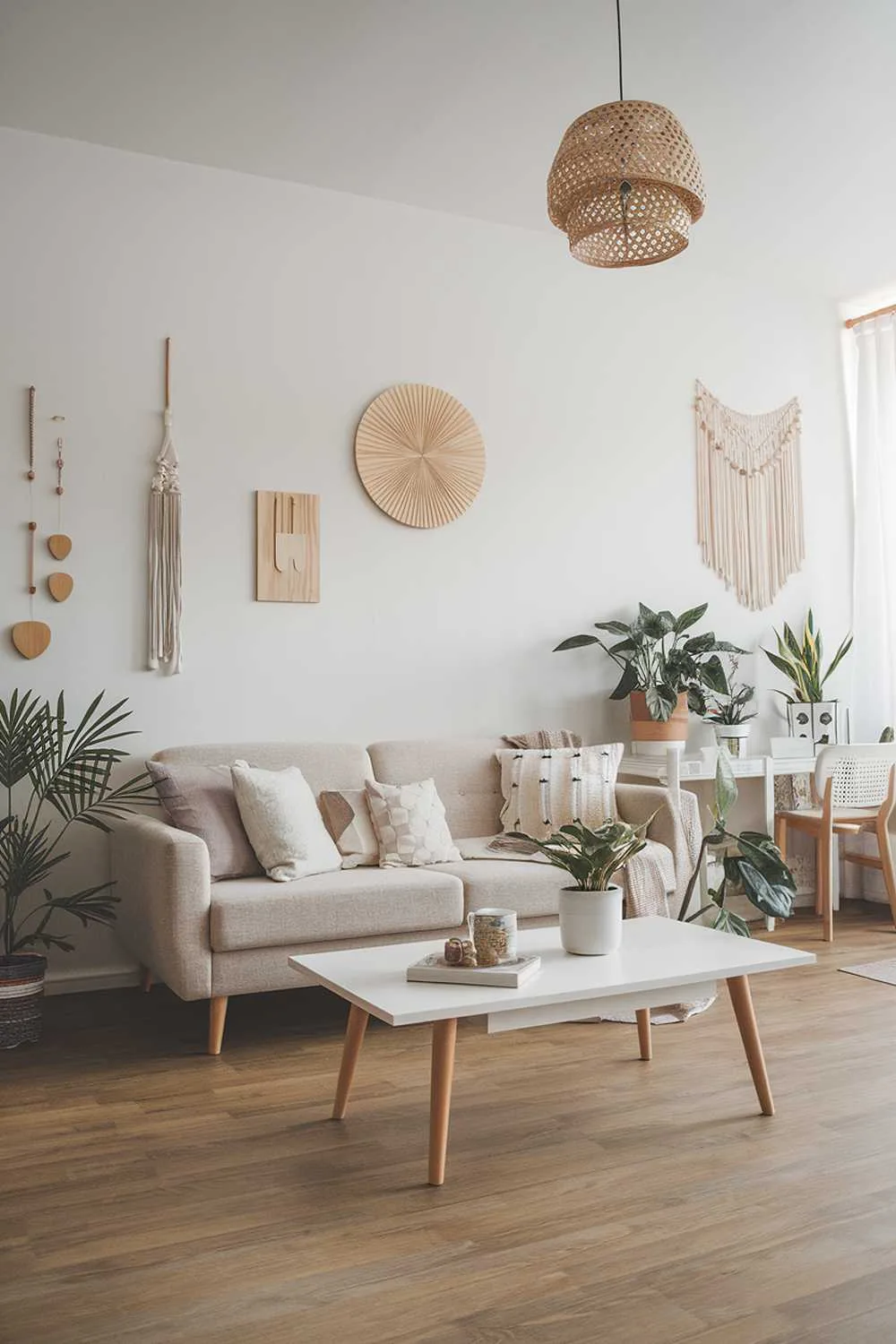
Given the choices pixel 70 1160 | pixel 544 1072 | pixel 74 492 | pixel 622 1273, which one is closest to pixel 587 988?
pixel 622 1273

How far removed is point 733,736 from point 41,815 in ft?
9.11

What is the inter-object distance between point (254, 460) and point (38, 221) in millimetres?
1069

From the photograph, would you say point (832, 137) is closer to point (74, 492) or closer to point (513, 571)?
point (513, 571)

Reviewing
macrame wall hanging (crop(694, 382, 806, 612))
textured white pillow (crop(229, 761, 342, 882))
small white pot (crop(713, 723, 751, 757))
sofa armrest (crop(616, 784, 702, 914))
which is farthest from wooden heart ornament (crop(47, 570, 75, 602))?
macrame wall hanging (crop(694, 382, 806, 612))

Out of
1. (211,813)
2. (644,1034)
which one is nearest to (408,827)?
(211,813)

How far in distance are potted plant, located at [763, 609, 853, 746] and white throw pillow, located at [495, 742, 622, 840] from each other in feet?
4.63

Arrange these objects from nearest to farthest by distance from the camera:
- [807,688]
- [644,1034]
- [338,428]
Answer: [644,1034] → [338,428] → [807,688]

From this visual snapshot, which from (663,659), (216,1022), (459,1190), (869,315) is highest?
(869,315)

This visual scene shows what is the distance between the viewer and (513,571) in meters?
4.77

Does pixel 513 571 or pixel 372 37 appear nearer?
pixel 372 37

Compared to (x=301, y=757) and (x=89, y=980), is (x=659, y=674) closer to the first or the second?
(x=301, y=757)

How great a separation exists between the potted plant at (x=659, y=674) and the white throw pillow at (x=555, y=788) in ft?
1.38

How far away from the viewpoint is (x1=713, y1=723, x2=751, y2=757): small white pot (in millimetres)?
4879

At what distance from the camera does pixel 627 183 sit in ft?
9.06
